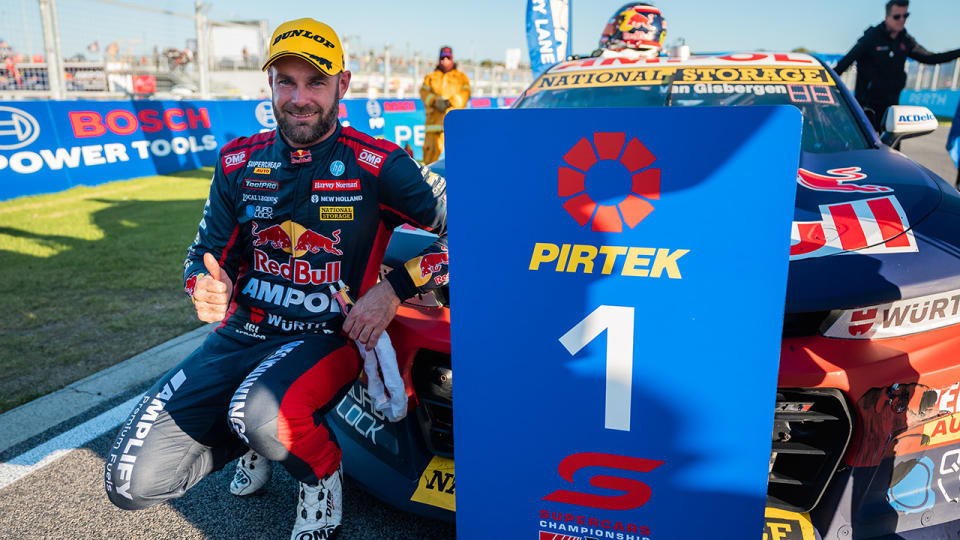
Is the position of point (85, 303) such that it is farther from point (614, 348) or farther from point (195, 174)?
point (195, 174)

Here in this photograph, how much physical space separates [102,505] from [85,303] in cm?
245

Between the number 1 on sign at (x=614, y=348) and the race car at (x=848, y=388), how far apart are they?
530mm

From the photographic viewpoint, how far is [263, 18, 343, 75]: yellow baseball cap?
78.9 inches

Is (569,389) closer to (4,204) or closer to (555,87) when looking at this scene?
(555,87)

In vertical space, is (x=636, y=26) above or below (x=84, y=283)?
above

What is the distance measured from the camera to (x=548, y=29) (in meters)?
10.2

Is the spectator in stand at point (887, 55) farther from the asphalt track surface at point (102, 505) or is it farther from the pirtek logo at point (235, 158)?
the asphalt track surface at point (102, 505)

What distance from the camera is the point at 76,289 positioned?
14.5ft

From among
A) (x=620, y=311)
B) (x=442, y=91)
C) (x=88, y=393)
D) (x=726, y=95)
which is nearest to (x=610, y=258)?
(x=620, y=311)

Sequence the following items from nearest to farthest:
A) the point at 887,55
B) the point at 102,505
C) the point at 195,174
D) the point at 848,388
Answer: the point at 848,388, the point at 102,505, the point at 887,55, the point at 195,174

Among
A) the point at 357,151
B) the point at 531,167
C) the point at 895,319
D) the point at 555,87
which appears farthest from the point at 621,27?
the point at 531,167

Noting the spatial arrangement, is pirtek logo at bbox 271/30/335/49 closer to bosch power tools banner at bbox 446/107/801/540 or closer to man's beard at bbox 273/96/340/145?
man's beard at bbox 273/96/340/145

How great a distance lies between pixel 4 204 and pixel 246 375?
7134 mm

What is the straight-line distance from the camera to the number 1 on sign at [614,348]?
48.3 inches
